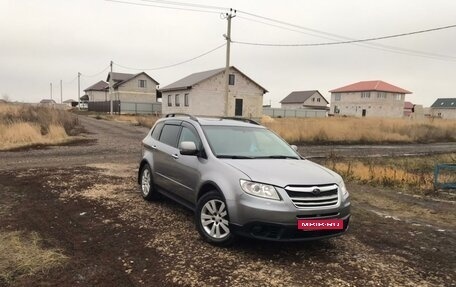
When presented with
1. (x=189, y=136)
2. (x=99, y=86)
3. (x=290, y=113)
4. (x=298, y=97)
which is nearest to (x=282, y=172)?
(x=189, y=136)

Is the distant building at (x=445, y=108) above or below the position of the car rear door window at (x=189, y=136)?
above

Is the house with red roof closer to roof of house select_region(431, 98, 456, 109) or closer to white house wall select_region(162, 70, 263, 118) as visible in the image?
roof of house select_region(431, 98, 456, 109)

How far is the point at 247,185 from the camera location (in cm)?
472

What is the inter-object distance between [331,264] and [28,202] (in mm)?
5373

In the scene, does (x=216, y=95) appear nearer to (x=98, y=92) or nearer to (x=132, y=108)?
(x=132, y=108)

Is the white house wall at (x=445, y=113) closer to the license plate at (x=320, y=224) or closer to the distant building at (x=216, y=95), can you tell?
the distant building at (x=216, y=95)

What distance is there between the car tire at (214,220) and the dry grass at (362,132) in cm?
1878

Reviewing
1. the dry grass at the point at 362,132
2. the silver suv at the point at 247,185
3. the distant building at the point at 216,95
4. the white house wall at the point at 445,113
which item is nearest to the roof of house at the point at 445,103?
the white house wall at the point at 445,113

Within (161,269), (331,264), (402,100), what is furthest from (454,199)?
(402,100)

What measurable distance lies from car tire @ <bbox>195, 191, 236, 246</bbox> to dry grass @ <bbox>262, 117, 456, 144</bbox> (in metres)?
18.8

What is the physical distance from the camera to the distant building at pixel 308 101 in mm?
91125

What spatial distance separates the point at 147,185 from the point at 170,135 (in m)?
1.12

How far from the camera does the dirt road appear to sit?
13.8ft

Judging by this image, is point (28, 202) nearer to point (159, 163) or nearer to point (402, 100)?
point (159, 163)
